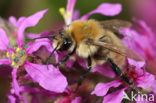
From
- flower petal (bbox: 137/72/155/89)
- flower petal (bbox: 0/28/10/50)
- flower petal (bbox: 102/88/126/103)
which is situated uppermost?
flower petal (bbox: 0/28/10/50)

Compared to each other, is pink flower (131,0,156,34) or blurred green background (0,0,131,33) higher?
blurred green background (0,0,131,33)

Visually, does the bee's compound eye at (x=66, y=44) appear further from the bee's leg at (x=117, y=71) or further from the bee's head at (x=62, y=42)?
the bee's leg at (x=117, y=71)

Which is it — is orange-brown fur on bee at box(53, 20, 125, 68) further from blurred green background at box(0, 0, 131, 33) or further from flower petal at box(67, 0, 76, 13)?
blurred green background at box(0, 0, 131, 33)

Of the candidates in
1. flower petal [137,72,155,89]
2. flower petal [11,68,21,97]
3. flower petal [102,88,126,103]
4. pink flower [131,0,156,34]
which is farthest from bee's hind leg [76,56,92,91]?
pink flower [131,0,156,34]

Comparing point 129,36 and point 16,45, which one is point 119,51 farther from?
point 16,45

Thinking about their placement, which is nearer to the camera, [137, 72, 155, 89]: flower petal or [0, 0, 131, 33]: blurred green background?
[137, 72, 155, 89]: flower petal

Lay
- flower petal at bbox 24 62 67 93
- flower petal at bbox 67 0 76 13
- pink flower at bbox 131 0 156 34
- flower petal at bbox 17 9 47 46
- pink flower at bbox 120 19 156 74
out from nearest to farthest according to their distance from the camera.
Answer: flower petal at bbox 24 62 67 93 < flower petal at bbox 17 9 47 46 < pink flower at bbox 120 19 156 74 < flower petal at bbox 67 0 76 13 < pink flower at bbox 131 0 156 34

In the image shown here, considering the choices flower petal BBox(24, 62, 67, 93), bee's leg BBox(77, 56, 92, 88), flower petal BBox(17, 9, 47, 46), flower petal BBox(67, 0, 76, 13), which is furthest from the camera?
flower petal BBox(67, 0, 76, 13)

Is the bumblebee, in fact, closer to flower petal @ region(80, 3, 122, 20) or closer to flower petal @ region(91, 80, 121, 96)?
flower petal @ region(91, 80, 121, 96)
